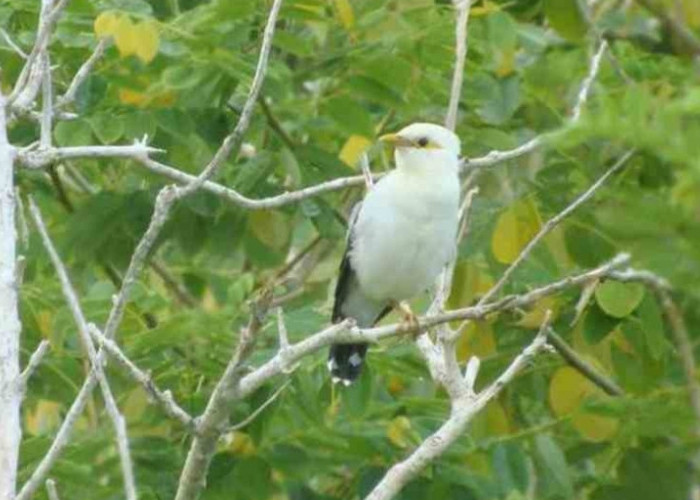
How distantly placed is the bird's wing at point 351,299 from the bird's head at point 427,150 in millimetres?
287

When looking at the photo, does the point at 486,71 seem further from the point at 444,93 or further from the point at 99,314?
the point at 99,314

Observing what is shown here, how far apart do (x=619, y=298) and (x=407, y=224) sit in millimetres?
734

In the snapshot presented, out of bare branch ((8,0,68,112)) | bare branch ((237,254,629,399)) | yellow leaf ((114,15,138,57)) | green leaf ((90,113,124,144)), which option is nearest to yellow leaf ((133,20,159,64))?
yellow leaf ((114,15,138,57))

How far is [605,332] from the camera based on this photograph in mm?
5895

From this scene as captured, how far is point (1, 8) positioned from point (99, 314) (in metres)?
1.05

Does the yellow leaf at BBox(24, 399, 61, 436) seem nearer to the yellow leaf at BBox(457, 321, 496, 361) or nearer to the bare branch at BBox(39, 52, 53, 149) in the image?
the yellow leaf at BBox(457, 321, 496, 361)

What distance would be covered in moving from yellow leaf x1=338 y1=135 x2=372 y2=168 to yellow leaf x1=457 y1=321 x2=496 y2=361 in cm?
79

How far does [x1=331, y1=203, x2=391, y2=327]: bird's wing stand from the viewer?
20.5 feet

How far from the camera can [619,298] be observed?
5473 mm

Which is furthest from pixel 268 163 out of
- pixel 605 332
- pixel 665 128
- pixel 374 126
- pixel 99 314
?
pixel 665 128

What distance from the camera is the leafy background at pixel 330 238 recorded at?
5785 mm

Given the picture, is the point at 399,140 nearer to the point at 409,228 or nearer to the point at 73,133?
the point at 409,228

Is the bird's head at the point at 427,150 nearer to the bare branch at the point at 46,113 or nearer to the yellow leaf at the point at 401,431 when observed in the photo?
the yellow leaf at the point at 401,431

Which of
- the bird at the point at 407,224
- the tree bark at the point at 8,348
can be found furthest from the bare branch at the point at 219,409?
the bird at the point at 407,224
